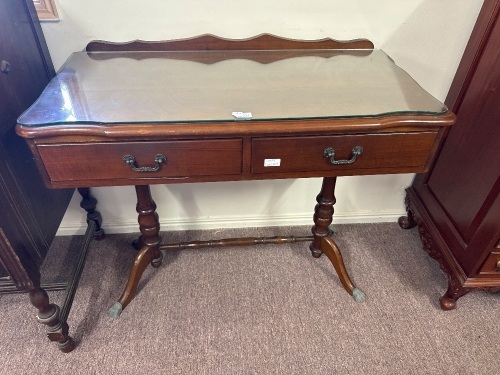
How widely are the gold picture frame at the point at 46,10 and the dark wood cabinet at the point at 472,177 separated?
1.49m

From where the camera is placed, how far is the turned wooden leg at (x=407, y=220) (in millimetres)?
1840

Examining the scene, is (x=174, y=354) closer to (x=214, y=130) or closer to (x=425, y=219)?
(x=214, y=130)

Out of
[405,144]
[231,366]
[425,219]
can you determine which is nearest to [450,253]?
[425,219]

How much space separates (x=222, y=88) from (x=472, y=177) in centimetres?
101

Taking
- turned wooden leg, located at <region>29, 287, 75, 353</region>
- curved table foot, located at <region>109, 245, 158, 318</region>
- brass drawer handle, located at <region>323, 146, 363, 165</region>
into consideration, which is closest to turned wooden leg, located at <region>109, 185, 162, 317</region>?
curved table foot, located at <region>109, 245, 158, 318</region>

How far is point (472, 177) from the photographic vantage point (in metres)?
1.41

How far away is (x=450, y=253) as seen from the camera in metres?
1.52

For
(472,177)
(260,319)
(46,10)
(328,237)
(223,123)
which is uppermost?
(46,10)

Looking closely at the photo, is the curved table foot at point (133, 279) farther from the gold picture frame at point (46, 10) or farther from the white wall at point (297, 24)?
the gold picture frame at point (46, 10)

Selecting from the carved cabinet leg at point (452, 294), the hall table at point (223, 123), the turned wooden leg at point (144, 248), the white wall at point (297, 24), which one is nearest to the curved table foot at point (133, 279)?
the turned wooden leg at point (144, 248)

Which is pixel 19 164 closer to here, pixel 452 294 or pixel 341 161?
pixel 341 161

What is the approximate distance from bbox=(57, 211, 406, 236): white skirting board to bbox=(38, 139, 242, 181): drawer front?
850mm

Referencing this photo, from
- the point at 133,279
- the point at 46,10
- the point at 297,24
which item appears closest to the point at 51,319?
the point at 133,279

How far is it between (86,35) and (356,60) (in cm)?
95
